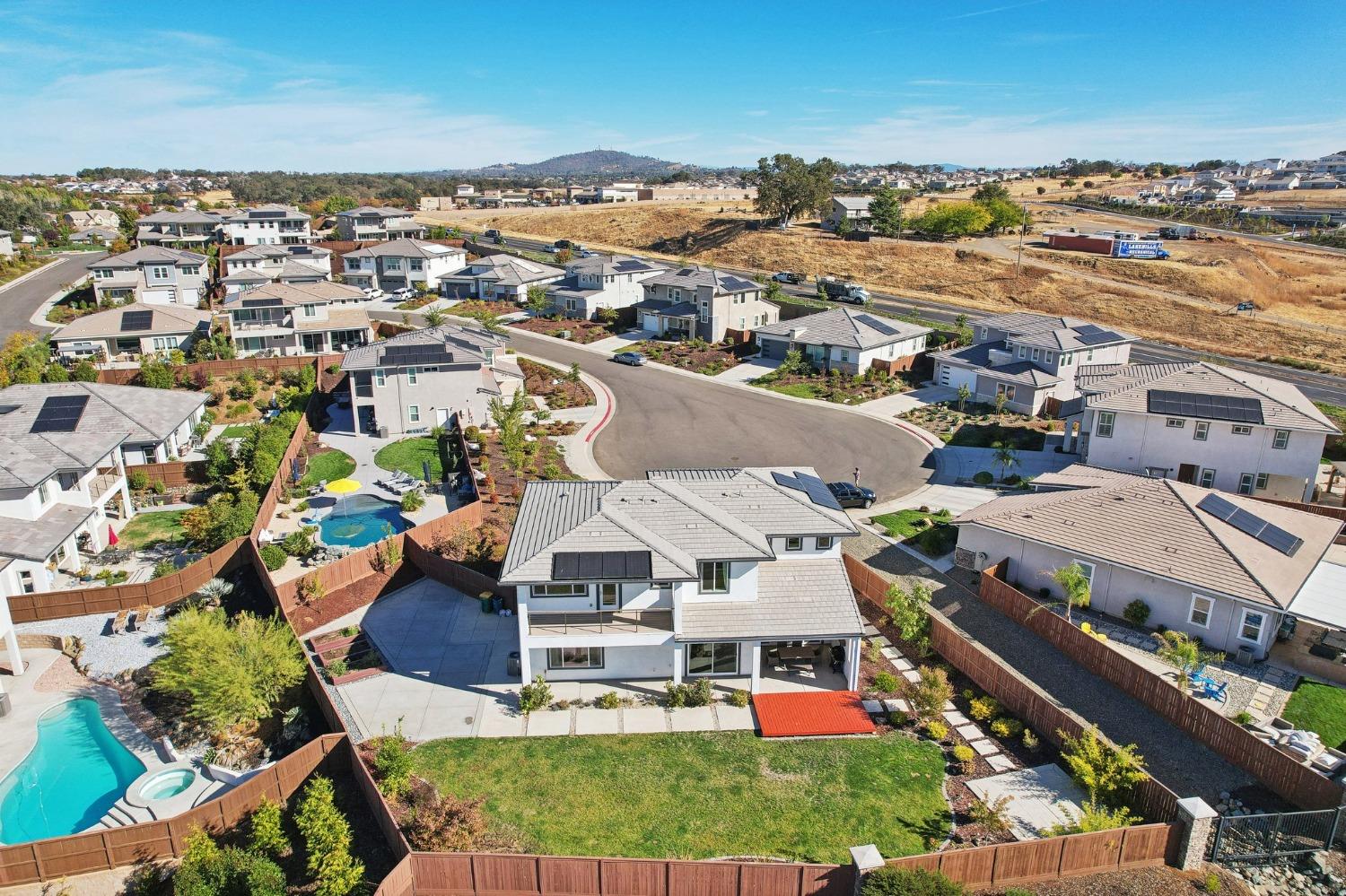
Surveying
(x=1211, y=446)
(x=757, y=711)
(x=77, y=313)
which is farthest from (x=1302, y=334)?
(x=77, y=313)

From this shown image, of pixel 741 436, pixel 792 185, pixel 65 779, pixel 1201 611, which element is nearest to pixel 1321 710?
pixel 1201 611

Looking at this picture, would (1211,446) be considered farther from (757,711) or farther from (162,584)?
(162,584)

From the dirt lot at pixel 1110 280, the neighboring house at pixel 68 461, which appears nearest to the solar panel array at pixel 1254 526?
the neighboring house at pixel 68 461

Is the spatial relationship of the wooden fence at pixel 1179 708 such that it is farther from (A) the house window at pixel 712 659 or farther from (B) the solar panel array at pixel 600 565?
(B) the solar panel array at pixel 600 565

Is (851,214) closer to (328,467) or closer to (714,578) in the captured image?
(328,467)

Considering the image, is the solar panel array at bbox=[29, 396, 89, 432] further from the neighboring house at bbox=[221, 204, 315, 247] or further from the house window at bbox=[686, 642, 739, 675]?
the neighboring house at bbox=[221, 204, 315, 247]
